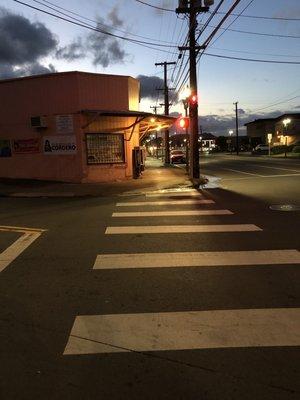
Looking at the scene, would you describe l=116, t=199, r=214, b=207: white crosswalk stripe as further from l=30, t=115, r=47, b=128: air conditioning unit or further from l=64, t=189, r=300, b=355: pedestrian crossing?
l=30, t=115, r=47, b=128: air conditioning unit

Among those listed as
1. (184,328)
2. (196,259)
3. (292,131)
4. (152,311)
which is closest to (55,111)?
(196,259)

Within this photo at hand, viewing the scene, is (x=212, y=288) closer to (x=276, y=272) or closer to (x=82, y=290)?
(x=276, y=272)

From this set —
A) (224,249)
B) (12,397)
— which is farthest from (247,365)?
(224,249)

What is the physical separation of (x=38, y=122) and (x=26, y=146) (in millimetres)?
1557

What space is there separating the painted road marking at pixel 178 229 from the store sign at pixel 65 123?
13325 millimetres

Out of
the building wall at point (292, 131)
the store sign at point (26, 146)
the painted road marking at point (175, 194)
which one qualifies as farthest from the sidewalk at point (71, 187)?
the building wall at point (292, 131)

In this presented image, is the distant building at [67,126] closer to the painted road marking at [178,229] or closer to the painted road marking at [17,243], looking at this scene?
the painted road marking at [17,243]

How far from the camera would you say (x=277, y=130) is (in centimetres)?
9600

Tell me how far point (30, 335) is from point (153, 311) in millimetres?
1405

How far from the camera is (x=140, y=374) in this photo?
4.04 metres

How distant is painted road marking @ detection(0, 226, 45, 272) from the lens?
26.5 ft

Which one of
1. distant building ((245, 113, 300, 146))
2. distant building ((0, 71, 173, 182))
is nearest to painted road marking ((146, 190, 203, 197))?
distant building ((0, 71, 173, 182))

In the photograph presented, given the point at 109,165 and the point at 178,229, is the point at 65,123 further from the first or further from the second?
the point at 178,229

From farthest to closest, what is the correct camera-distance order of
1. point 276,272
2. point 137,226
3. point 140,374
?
point 137,226
point 276,272
point 140,374
